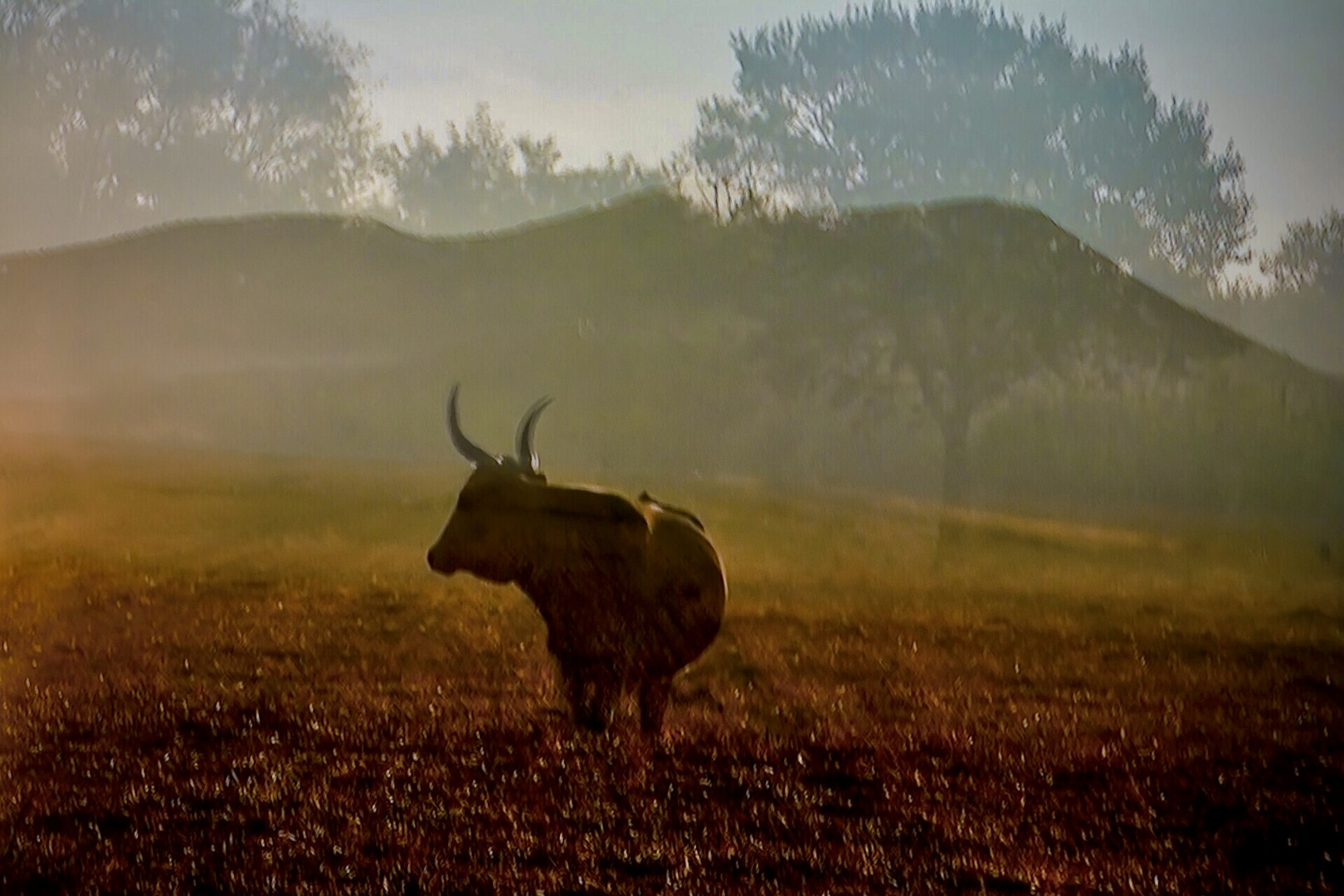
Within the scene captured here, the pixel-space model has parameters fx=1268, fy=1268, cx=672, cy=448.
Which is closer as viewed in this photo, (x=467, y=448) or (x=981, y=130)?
(x=467, y=448)

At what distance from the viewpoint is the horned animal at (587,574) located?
3.02 m

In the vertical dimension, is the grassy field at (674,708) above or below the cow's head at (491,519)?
below

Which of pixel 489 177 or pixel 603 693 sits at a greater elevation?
pixel 489 177

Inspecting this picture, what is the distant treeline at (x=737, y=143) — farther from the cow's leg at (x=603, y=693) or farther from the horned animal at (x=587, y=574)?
the cow's leg at (x=603, y=693)

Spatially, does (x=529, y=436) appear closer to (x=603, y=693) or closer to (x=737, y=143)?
(x=603, y=693)

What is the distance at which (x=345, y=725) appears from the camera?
3061 mm

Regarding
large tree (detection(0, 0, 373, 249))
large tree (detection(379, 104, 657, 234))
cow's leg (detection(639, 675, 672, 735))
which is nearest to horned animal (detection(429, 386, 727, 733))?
cow's leg (detection(639, 675, 672, 735))

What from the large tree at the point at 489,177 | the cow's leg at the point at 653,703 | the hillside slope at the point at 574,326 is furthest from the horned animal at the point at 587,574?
the large tree at the point at 489,177

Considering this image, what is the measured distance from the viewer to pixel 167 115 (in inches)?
136

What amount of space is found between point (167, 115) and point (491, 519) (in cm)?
149

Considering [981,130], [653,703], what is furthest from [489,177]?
[653,703]

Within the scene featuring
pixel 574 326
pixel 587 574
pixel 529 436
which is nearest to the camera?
pixel 587 574

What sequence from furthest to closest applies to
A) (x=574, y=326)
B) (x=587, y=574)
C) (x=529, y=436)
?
(x=574, y=326), (x=529, y=436), (x=587, y=574)

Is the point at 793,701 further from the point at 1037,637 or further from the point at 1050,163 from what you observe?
the point at 1050,163
